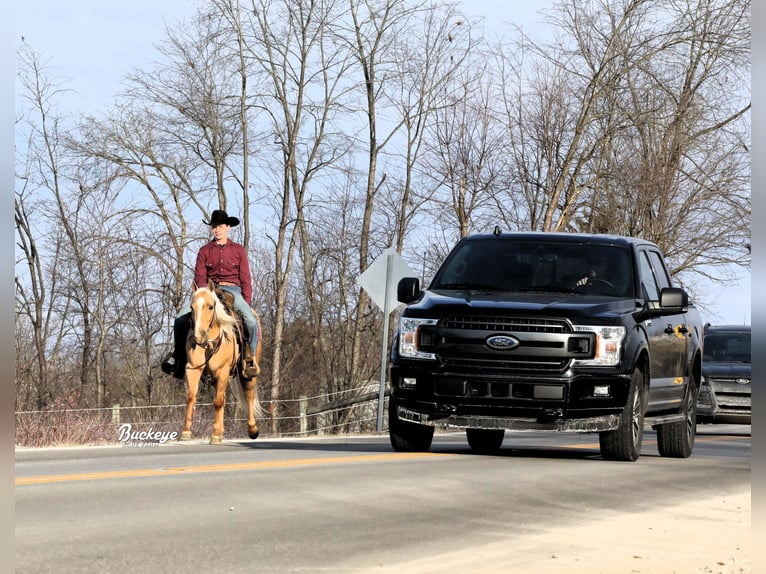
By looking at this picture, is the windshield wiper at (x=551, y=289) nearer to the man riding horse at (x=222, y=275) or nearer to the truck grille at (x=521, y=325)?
the truck grille at (x=521, y=325)

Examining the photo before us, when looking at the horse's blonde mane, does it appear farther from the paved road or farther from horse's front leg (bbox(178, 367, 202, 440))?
the paved road

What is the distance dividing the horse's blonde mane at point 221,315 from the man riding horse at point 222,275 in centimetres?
25

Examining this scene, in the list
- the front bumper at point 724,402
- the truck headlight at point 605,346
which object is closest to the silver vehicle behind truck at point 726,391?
the front bumper at point 724,402

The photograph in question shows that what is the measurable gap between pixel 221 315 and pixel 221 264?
0.65 m

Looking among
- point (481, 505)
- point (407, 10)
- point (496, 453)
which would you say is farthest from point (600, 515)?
point (407, 10)

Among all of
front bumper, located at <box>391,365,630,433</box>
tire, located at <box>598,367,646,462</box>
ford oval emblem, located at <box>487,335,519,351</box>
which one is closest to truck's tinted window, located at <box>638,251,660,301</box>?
tire, located at <box>598,367,646,462</box>

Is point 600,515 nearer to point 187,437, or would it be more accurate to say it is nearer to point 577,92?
point 187,437

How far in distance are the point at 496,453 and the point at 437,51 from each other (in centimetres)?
2732

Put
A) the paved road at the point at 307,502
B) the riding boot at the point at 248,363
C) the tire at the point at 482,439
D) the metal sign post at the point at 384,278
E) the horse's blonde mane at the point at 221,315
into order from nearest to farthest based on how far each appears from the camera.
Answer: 1. the paved road at the point at 307,502
2. the tire at the point at 482,439
3. the horse's blonde mane at the point at 221,315
4. the riding boot at the point at 248,363
5. the metal sign post at the point at 384,278

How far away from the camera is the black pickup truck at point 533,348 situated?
43.5 ft

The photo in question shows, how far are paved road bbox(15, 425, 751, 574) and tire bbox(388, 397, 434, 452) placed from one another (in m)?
0.27

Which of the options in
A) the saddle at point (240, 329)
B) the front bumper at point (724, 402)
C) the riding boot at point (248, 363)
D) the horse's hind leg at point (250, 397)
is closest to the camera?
the saddle at point (240, 329)

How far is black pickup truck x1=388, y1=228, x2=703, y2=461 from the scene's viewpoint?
13.3 metres

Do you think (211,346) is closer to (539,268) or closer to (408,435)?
(408,435)
